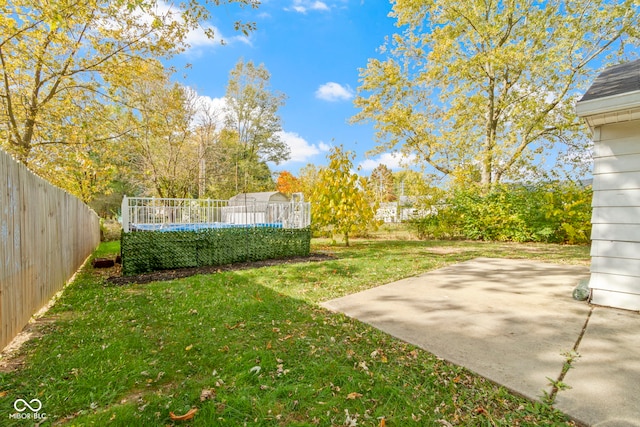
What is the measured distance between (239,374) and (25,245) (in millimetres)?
2608

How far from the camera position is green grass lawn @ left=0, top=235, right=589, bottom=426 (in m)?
1.65

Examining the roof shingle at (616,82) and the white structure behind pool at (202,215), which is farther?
the white structure behind pool at (202,215)

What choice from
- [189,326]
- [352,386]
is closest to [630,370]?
[352,386]

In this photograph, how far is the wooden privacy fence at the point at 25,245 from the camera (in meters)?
2.44

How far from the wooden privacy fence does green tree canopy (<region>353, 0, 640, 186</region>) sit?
12.0 m

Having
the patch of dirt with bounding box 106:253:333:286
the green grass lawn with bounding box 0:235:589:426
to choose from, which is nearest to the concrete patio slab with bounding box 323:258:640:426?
the green grass lawn with bounding box 0:235:589:426

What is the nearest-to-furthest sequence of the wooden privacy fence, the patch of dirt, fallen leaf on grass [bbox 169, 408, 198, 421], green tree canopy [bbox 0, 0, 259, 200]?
1. fallen leaf on grass [bbox 169, 408, 198, 421]
2. the wooden privacy fence
3. the patch of dirt
4. green tree canopy [bbox 0, 0, 259, 200]

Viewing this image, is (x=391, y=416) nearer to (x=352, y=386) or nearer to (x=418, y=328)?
(x=352, y=386)

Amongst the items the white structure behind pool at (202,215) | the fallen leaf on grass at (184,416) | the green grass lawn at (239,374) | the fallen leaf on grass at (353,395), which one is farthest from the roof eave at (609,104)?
the white structure behind pool at (202,215)

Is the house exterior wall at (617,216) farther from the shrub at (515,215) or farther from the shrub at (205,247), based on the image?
the shrub at (515,215)

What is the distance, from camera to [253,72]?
2028cm

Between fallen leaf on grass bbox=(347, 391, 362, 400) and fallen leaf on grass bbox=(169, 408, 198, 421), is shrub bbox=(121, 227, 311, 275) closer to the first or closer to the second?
fallen leaf on grass bbox=(169, 408, 198, 421)

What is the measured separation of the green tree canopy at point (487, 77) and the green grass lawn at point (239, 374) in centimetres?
1195

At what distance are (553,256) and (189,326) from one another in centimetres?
832
